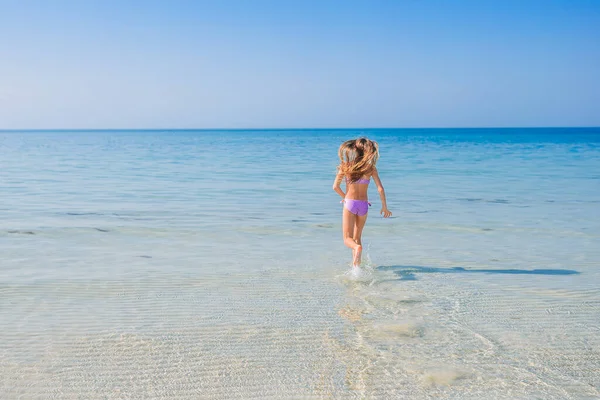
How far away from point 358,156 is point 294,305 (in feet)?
6.98

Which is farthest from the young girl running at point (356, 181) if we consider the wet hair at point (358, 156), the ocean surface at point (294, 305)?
the ocean surface at point (294, 305)

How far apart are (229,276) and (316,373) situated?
10.0 feet

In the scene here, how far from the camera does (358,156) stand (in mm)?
7078

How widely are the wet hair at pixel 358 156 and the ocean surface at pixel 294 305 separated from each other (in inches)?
49.0

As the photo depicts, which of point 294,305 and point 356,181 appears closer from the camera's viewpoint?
point 294,305

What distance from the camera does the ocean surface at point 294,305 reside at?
4.09m

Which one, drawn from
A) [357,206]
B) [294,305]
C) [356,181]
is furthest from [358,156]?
[294,305]

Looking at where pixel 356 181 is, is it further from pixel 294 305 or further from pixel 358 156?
pixel 294 305

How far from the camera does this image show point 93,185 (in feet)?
60.1

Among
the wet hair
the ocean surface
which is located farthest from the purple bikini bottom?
the ocean surface

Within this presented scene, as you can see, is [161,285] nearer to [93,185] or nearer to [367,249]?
[367,249]

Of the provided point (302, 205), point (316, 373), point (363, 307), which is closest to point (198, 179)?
point (302, 205)

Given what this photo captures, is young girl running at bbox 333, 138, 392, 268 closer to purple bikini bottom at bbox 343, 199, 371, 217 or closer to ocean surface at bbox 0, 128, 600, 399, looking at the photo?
purple bikini bottom at bbox 343, 199, 371, 217

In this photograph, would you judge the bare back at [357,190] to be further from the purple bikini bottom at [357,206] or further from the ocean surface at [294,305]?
the ocean surface at [294,305]
